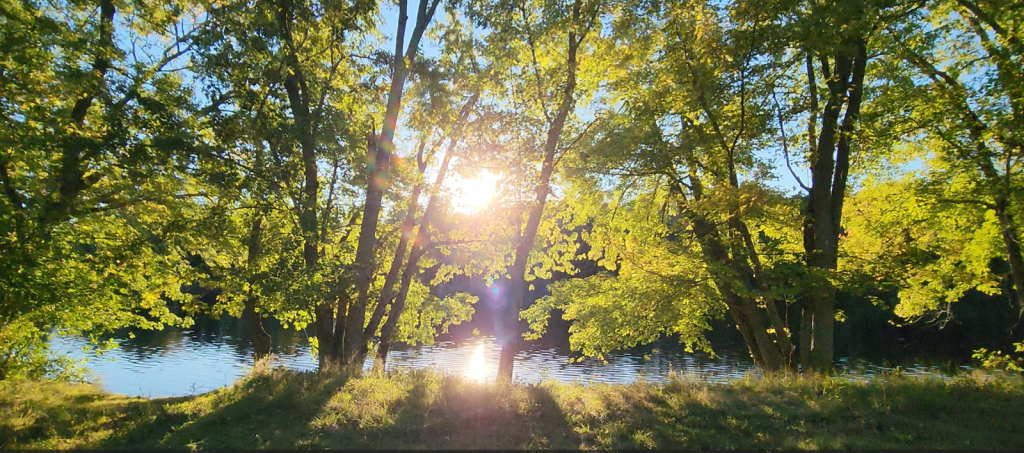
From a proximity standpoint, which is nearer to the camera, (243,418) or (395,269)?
(243,418)

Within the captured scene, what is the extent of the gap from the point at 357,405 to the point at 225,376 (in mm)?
21045

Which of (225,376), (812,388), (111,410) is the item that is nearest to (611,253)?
(812,388)

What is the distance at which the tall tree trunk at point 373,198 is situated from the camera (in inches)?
481

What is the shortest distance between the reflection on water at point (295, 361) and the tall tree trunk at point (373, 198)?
8147mm

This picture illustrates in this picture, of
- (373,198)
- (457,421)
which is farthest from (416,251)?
(457,421)

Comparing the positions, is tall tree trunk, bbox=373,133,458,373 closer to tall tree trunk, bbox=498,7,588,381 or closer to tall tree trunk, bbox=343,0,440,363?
tall tree trunk, bbox=343,0,440,363

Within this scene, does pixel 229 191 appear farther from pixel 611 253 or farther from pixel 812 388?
pixel 812 388

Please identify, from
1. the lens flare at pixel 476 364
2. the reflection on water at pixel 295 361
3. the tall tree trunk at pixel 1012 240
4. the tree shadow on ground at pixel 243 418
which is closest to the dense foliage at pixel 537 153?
the tall tree trunk at pixel 1012 240

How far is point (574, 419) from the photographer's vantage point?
23.4 ft

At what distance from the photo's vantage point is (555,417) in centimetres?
720

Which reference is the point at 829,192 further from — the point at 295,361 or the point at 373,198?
the point at 295,361

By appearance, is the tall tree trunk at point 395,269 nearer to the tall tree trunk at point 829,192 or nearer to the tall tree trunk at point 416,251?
the tall tree trunk at point 416,251

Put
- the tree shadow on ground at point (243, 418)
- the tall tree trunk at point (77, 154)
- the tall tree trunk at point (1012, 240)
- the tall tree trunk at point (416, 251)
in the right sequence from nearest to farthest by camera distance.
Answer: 1. the tree shadow on ground at point (243, 418)
2. the tall tree trunk at point (77, 154)
3. the tall tree trunk at point (1012, 240)
4. the tall tree trunk at point (416, 251)

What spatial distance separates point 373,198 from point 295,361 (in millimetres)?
20098
